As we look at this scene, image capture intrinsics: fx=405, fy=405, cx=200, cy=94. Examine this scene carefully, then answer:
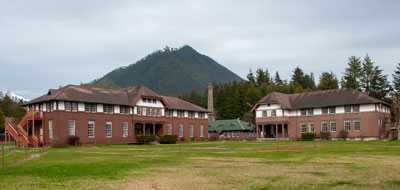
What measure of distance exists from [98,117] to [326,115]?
34.6 m

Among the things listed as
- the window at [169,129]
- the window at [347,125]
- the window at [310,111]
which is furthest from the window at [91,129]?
the window at [347,125]

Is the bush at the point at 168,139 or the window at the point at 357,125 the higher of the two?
the window at the point at 357,125

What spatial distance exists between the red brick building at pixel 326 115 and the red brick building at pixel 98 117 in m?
14.6

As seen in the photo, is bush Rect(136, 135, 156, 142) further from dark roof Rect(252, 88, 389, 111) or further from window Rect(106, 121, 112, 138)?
dark roof Rect(252, 88, 389, 111)

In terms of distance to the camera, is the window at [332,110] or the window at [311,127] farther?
the window at [311,127]

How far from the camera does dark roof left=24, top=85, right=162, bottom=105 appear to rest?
51344 millimetres

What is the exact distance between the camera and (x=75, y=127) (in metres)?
51.6

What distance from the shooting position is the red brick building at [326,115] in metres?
59.1

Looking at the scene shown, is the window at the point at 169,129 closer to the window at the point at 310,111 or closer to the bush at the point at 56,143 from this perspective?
the bush at the point at 56,143

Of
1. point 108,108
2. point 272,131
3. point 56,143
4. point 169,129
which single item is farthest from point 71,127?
point 272,131

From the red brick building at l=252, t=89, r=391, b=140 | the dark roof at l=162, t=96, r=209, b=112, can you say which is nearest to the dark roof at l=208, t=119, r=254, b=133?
the red brick building at l=252, t=89, r=391, b=140

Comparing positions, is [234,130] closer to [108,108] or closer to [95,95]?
[108,108]

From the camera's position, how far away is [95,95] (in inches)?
2169

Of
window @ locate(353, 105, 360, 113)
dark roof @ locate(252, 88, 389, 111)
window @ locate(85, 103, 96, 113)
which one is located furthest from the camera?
dark roof @ locate(252, 88, 389, 111)
